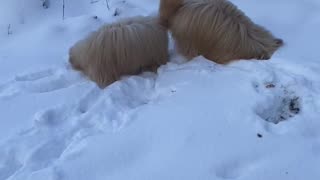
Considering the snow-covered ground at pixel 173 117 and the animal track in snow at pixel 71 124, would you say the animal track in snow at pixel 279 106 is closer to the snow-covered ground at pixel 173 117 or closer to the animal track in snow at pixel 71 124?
the snow-covered ground at pixel 173 117

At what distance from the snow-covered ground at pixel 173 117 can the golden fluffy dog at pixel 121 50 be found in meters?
0.07

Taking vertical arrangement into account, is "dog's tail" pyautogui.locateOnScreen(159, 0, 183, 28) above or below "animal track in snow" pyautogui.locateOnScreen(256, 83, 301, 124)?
above

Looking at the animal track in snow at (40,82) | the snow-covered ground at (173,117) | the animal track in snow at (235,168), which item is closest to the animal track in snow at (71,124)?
the snow-covered ground at (173,117)

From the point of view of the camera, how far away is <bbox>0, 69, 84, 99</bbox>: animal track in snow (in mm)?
2783

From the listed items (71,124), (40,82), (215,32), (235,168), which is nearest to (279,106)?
(235,168)

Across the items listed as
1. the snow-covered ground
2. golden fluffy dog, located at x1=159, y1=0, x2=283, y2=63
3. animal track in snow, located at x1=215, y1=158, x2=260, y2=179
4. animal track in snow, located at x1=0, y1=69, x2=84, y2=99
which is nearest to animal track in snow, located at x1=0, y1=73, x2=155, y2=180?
the snow-covered ground

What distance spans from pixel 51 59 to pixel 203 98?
109 centimetres

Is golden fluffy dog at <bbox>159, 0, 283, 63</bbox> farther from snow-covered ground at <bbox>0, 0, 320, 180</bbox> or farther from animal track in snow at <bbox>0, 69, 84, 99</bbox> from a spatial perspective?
animal track in snow at <bbox>0, 69, 84, 99</bbox>

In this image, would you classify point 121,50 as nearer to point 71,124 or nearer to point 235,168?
point 71,124

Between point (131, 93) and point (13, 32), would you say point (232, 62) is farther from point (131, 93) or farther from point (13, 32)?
point (13, 32)

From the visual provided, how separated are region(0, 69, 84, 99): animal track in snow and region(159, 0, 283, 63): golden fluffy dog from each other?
0.63 metres

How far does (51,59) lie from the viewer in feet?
10.2

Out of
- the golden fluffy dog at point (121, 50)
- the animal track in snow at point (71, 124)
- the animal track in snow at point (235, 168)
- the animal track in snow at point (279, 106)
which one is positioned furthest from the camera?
the golden fluffy dog at point (121, 50)

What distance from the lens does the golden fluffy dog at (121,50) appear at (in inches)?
108
